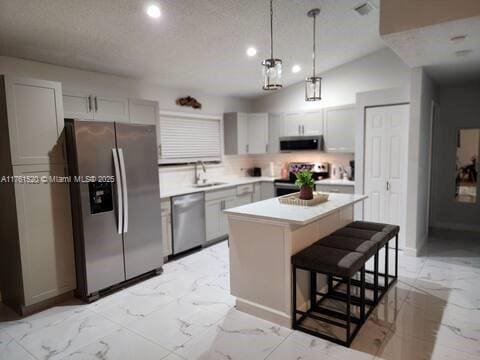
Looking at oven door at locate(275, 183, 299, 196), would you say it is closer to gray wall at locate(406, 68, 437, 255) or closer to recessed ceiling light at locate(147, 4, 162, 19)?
gray wall at locate(406, 68, 437, 255)

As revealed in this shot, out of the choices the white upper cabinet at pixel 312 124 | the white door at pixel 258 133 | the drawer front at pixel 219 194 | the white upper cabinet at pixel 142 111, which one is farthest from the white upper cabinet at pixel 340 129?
the white upper cabinet at pixel 142 111

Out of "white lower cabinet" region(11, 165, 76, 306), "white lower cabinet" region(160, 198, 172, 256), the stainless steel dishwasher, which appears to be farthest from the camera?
the stainless steel dishwasher

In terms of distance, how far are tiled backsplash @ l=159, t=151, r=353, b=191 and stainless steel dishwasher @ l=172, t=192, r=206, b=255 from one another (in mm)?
555

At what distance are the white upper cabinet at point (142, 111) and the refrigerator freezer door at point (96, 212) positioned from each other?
707 mm

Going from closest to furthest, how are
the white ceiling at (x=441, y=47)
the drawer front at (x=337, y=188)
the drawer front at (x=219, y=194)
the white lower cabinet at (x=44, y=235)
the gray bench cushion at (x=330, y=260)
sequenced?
the gray bench cushion at (x=330, y=260) → the white ceiling at (x=441, y=47) → the white lower cabinet at (x=44, y=235) → the drawer front at (x=219, y=194) → the drawer front at (x=337, y=188)

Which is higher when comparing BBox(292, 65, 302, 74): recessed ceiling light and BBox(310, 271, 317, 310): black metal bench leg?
BBox(292, 65, 302, 74): recessed ceiling light

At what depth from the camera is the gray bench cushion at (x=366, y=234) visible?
9.36 ft

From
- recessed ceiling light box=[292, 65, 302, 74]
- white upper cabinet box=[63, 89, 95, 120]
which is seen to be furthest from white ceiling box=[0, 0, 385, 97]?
white upper cabinet box=[63, 89, 95, 120]

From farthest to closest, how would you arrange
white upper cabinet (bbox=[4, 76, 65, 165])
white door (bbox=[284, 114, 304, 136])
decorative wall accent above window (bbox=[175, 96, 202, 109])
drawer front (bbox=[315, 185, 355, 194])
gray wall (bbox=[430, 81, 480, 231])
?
white door (bbox=[284, 114, 304, 136]), gray wall (bbox=[430, 81, 480, 231]), decorative wall accent above window (bbox=[175, 96, 202, 109]), drawer front (bbox=[315, 185, 355, 194]), white upper cabinet (bbox=[4, 76, 65, 165])

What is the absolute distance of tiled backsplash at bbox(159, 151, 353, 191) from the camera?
193 inches

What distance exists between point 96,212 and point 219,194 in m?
2.08

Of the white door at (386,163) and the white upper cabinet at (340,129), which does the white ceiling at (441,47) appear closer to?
the white door at (386,163)

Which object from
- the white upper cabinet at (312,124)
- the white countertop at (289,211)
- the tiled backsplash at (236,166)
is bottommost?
the white countertop at (289,211)

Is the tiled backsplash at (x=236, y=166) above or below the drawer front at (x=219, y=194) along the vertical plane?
above
